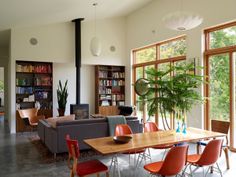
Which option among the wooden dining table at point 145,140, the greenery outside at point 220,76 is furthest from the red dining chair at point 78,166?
the greenery outside at point 220,76

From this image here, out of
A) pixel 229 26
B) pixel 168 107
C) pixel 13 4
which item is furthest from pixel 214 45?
pixel 13 4

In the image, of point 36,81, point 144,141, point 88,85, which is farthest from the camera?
point 88,85

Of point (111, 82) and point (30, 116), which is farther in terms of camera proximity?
point (111, 82)

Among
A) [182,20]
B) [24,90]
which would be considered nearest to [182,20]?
[182,20]

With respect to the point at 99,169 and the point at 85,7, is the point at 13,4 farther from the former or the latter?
the point at 99,169

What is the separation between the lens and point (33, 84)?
8070mm

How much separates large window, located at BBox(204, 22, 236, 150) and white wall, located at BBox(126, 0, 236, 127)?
7.7 inches

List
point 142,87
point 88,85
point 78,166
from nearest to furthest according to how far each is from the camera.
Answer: point 78,166 → point 142,87 → point 88,85

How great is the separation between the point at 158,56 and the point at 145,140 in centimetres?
466

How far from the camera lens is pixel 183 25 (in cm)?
358

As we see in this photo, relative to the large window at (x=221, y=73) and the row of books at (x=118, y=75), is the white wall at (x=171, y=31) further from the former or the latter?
the row of books at (x=118, y=75)

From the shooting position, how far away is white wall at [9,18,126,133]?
7500 millimetres

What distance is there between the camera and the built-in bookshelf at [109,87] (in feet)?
29.3

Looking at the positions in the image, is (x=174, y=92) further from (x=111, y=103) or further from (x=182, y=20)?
(x=111, y=103)
